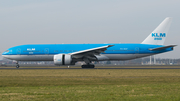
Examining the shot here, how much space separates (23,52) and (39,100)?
96.0ft

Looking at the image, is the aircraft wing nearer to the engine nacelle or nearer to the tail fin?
the engine nacelle

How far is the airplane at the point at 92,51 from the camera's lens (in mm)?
32656

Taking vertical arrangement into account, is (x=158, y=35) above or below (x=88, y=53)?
above

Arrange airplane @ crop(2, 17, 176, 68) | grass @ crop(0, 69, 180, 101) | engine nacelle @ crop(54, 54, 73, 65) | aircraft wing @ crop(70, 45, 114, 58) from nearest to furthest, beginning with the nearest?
grass @ crop(0, 69, 180, 101)
engine nacelle @ crop(54, 54, 73, 65)
aircraft wing @ crop(70, 45, 114, 58)
airplane @ crop(2, 17, 176, 68)

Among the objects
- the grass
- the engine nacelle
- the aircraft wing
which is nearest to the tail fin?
the aircraft wing

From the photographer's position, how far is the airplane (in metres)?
32.7

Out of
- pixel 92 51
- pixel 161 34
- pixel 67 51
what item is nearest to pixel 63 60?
pixel 67 51

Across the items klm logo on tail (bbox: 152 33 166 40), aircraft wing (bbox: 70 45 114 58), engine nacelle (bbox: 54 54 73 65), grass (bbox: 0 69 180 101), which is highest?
klm logo on tail (bbox: 152 33 166 40)

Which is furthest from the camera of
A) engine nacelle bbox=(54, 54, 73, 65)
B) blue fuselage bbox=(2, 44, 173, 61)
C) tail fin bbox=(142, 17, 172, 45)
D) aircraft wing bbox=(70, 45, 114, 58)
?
tail fin bbox=(142, 17, 172, 45)

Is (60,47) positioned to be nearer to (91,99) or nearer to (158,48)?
(158,48)

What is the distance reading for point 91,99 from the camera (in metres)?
8.38

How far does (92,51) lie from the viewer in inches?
1262

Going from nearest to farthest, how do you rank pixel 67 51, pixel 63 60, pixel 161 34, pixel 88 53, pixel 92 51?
pixel 63 60, pixel 92 51, pixel 88 53, pixel 67 51, pixel 161 34

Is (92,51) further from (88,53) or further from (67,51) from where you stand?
(67,51)
